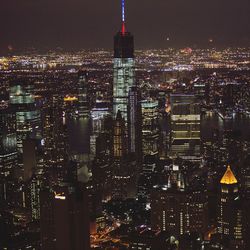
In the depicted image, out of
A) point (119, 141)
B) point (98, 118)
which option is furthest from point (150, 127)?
point (119, 141)

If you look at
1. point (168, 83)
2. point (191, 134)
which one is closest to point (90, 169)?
point (191, 134)

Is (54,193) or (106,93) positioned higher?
(106,93)

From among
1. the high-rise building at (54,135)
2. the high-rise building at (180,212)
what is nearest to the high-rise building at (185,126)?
the high-rise building at (54,135)

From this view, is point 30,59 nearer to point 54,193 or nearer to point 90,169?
point 90,169

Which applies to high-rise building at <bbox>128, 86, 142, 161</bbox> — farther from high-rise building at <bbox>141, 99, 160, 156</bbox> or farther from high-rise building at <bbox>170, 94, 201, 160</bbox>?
high-rise building at <bbox>170, 94, 201, 160</bbox>

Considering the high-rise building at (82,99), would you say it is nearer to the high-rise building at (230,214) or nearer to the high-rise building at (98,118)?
the high-rise building at (98,118)

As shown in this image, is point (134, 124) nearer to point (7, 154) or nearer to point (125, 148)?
point (125, 148)

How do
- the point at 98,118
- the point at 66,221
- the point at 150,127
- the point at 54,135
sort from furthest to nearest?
the point at 98,118, the point at 150,127, the point at 54,135, the point at 66,221
